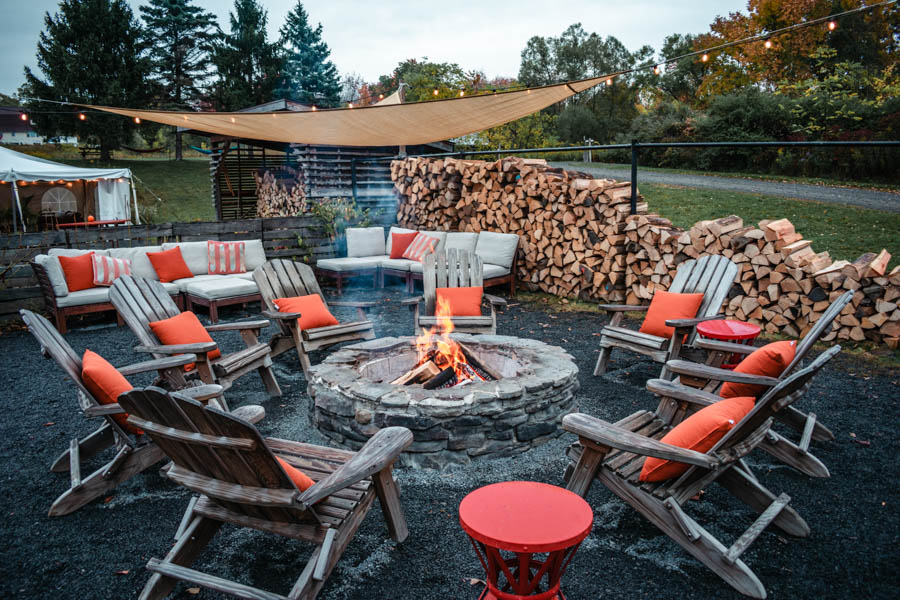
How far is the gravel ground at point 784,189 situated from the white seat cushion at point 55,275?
1050 cm

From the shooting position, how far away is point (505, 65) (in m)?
30.1

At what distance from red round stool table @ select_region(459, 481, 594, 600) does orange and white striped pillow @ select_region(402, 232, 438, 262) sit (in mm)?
5677

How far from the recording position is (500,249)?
684cm

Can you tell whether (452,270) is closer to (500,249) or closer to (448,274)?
(448,274)

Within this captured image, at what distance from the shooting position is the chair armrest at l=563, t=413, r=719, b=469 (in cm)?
181

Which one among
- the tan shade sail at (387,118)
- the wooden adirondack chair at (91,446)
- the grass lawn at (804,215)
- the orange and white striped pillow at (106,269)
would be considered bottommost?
the wooden adirondack chair at (91,446)

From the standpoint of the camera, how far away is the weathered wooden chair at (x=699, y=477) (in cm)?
183

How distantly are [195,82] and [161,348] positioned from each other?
2862cm

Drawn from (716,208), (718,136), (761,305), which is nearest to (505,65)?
(718,136)

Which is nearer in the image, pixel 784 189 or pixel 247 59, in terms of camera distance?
pixel 784 189

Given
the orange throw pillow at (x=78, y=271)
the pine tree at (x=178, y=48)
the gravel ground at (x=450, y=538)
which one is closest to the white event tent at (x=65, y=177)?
the orange throw pillow at (x=78, y=271)

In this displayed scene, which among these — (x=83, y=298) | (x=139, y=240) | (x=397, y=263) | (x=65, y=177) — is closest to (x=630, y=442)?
(x=397, y=263)

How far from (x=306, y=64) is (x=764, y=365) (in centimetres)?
3336

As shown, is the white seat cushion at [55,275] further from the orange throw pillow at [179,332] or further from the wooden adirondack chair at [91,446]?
the wooden adirondack chair at [91,446]
